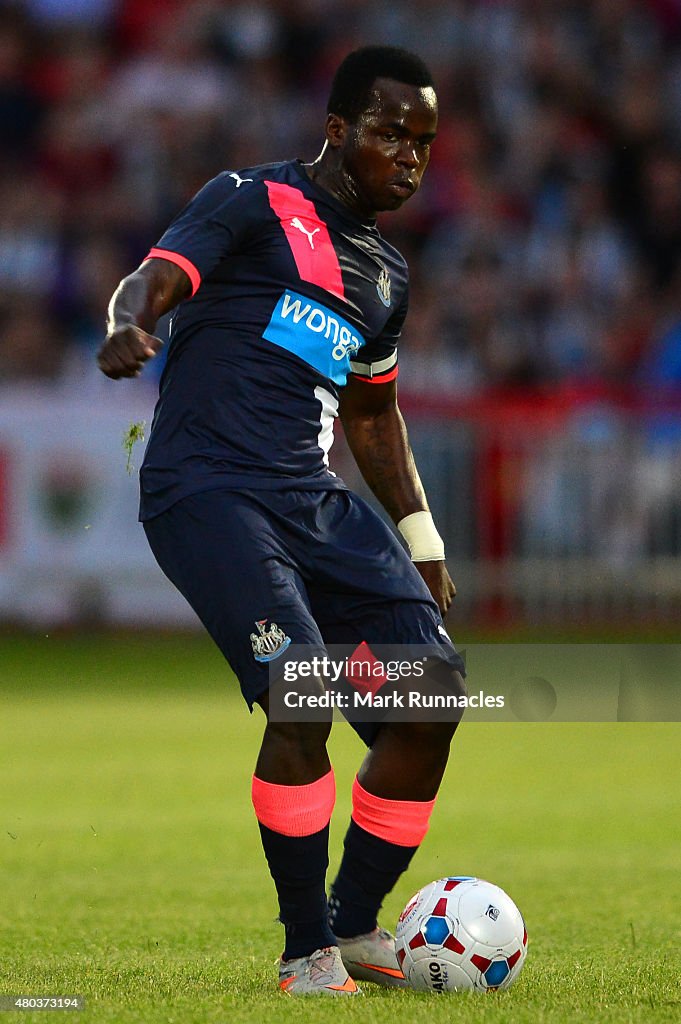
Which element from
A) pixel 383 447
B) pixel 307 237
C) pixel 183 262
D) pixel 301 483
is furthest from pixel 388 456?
pixel 183 262

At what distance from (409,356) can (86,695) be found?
5706 mm

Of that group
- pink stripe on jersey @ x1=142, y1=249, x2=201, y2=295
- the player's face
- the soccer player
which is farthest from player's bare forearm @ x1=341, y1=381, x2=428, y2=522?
pink stripe on jersey @ x1=142, y1=249, x2=201, y2=295

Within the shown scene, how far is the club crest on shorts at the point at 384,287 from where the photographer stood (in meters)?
4.97

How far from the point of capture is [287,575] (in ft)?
14.9

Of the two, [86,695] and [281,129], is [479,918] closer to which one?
[86,695]

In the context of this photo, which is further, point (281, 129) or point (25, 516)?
point (281, 129)

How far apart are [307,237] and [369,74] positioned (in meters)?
0.48

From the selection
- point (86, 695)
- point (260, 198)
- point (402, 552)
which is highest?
point (260, 198)

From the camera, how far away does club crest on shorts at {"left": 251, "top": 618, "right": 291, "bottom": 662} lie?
4.38 metres

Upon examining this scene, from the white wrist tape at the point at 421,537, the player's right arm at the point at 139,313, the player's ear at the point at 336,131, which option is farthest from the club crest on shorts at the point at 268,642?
the player's ear at the point at 336,131

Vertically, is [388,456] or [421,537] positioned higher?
[388,456]

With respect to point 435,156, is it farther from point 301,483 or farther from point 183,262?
point 183,262

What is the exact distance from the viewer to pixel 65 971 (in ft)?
15.0

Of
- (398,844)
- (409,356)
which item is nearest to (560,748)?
(398,844)
